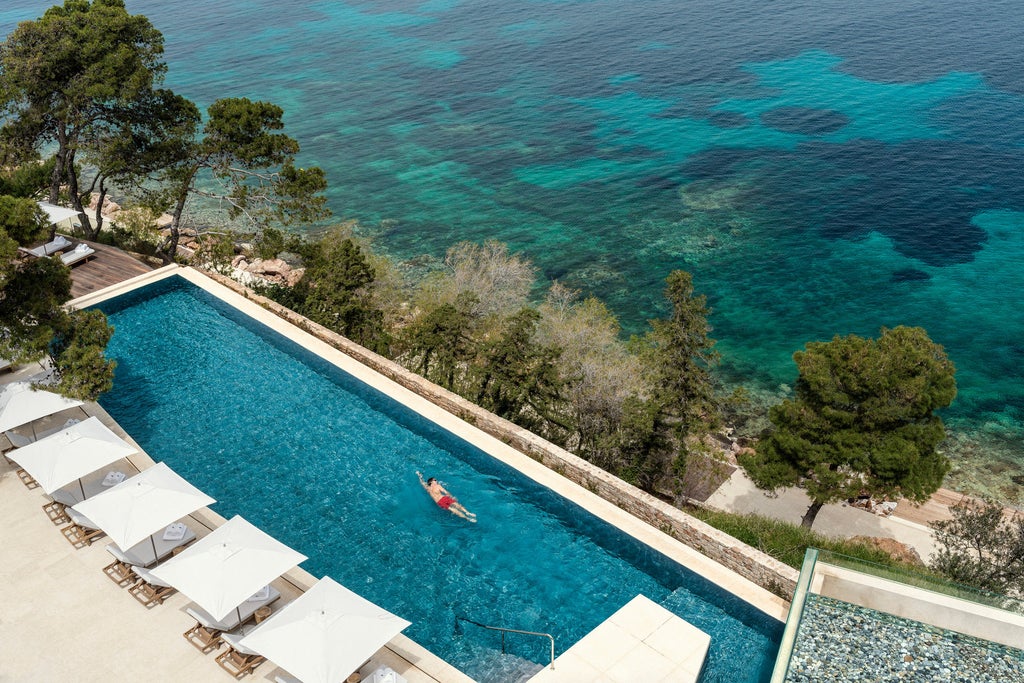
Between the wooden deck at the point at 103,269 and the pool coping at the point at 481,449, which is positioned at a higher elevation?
the wooden deck at the point at 103,269

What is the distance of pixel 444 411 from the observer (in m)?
20.9

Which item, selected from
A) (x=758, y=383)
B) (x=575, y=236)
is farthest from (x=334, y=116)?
(x=758, y=383)

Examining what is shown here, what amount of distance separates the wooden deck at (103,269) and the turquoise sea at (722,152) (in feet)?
45.3

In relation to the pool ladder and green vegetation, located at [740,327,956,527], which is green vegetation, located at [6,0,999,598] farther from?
the pool ladder

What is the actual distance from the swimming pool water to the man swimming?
187 mm

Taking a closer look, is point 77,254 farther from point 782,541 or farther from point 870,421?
point 870,421

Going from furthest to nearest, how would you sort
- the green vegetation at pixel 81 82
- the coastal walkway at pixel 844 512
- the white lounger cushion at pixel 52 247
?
the white lounger cushion at pixel 52 247 < the green vegetation at pixel 81 82 < the coastal walkway at pixel 844 512

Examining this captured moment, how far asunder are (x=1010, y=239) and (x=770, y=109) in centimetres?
2060

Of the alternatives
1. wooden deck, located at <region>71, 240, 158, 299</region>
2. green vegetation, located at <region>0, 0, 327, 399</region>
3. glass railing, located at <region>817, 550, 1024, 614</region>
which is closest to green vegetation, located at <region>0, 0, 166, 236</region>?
green vegetation, located at <region>0, 0, 327, 399</region>

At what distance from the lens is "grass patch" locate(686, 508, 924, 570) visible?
54.7 ft

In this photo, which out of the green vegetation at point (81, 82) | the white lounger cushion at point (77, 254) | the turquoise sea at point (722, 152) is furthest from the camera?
the turquoise sea at point (722, 152)

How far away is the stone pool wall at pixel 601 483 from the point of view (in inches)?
619

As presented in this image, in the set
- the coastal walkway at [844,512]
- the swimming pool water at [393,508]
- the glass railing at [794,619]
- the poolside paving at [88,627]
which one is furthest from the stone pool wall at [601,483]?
the coastal walkway at [844,512]

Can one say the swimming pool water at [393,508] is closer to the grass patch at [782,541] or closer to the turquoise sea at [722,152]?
the grass patch at [782,541]
